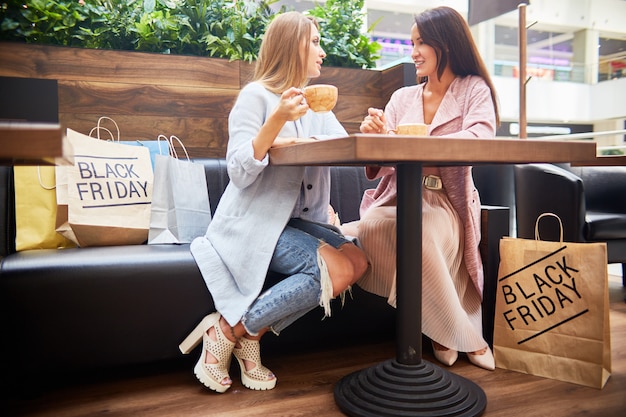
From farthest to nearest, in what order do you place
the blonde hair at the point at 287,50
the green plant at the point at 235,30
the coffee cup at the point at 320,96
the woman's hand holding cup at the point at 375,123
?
the green plant at the point at 235,30 < the blonde hair at the point at 287,50 < the woman's hand holding cup at the point at 375,123 < the coffee cup at the point at 320,96

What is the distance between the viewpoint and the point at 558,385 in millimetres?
1640

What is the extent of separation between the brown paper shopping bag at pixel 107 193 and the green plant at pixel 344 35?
128 cm

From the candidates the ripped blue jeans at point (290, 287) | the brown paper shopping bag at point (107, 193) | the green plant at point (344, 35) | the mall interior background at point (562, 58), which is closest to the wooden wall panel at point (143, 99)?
the brown paper shopping bag at point (107, 193)

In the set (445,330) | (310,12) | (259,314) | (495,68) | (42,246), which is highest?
(495,68)

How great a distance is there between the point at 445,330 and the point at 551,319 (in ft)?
1.11

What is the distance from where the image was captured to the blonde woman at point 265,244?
1.56m

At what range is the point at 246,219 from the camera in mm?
1640

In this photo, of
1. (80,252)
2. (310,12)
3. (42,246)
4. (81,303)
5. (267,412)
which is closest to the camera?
(267,412)

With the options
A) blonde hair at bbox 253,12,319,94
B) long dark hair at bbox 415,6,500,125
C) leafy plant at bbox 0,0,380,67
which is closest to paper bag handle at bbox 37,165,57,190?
leafy plant at bbox 0,0,380,67

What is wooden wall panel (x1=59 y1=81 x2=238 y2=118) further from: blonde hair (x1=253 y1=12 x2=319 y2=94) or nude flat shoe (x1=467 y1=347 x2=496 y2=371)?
nude flat shoe (x1=467 y1=347 x2=496 y2=371)

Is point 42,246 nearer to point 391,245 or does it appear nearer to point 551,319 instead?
point 391,245

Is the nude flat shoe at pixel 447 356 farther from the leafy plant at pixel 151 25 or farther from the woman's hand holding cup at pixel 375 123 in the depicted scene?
the leafy plant at pixel 151 25

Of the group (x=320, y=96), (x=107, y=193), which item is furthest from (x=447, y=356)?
(x=107, y=193)

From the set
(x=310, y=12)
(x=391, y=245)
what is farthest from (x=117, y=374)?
(x=310, y=12)
